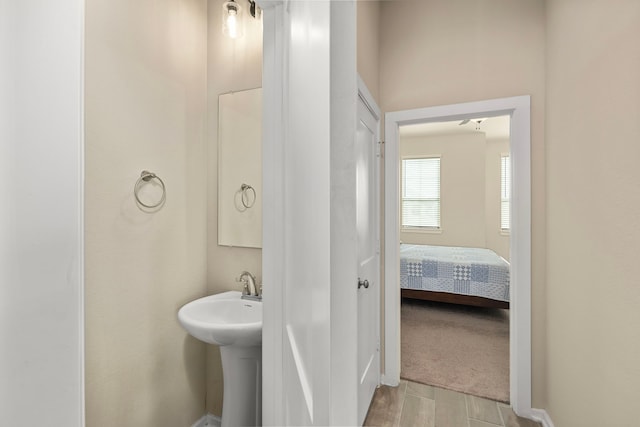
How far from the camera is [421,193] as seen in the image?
5355 mm

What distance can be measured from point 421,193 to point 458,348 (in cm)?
319

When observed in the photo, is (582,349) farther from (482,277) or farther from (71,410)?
(482,277)

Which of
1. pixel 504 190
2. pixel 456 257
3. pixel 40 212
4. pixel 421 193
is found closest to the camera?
pixel 40 212

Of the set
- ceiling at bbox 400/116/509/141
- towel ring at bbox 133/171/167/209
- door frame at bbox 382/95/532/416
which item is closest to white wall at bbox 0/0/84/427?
towel ring at bbox 133/171/167/209

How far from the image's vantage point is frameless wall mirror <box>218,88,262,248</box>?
1.51 m

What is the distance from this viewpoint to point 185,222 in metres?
1.50

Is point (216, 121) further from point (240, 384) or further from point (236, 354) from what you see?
point (240, 384)

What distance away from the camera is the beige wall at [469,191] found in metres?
4.95

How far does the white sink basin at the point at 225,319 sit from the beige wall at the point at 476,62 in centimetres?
166

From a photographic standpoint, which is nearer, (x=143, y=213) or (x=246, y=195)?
(x=143, y=213)

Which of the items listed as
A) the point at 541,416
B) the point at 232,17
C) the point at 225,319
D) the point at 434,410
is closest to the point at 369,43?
the point at 232,17

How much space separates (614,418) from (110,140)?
7.00 ft

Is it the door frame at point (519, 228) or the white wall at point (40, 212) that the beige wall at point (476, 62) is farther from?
the white wall at point (40, 212)

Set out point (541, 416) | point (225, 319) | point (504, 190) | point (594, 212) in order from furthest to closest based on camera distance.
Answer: point (504, 190) < point (541, 416) < point (225, 319) < point (594, 212)
